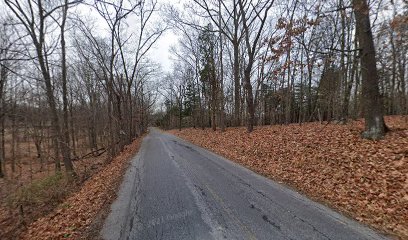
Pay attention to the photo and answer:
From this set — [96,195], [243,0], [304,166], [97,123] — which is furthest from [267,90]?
[96,195]

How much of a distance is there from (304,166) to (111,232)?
249 inches

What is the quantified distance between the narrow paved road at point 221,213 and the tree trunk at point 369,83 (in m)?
4.08

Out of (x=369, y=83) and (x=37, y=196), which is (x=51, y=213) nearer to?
(x=37, y=196)

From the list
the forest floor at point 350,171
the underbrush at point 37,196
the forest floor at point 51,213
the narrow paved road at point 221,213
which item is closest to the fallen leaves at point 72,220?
the forest floor at point 51,213

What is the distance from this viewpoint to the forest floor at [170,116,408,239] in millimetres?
4746

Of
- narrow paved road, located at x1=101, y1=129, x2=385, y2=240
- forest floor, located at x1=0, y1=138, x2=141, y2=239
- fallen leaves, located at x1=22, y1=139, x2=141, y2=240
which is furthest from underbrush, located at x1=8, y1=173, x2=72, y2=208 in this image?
narrow paved road, located at x1=101, y1=129, x2=385, y2=240

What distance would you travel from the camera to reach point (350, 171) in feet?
21.5

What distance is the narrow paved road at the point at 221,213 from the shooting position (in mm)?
4121

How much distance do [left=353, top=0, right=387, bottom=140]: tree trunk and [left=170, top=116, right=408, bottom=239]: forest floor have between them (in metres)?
0.39

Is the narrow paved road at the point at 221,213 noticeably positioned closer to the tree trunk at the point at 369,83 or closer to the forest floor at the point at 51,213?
the forest floor at the point at 51,213

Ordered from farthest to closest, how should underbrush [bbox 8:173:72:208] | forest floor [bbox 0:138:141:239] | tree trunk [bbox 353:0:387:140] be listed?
underbrush [bbox 8:173:72:208], tree trunk [bbox 353:0:387:140], forest floor [bbox 0:138:141:239]

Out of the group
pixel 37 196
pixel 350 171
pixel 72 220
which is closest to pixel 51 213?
pixel 72 220

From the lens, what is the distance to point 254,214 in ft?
15.9

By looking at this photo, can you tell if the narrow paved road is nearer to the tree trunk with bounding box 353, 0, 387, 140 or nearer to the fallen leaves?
the fallen leaves
